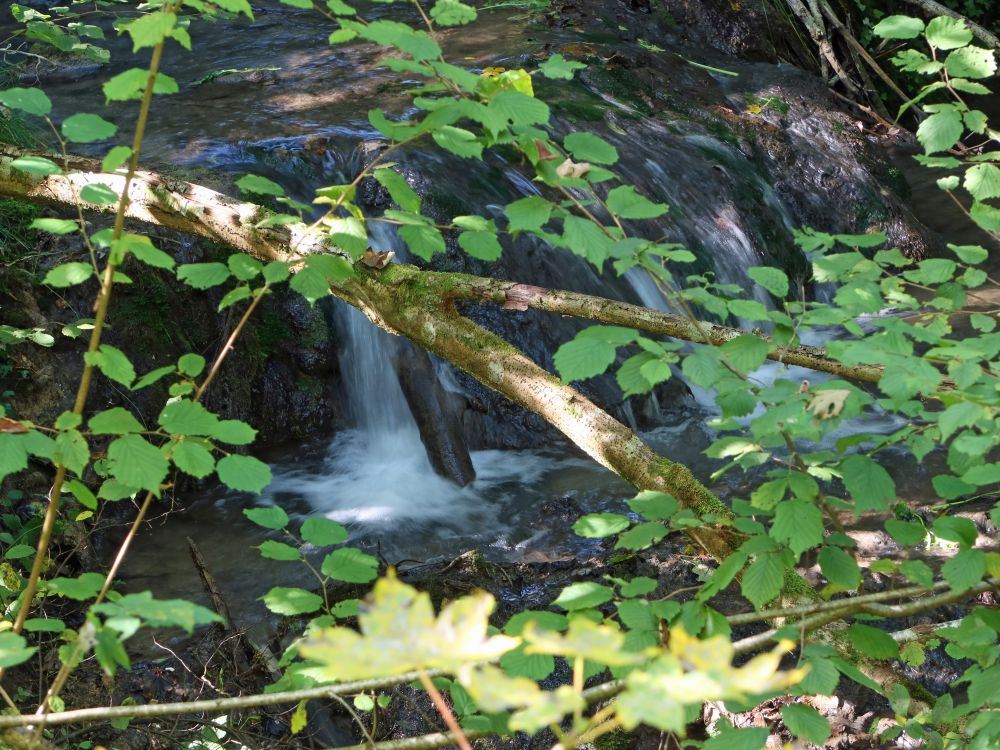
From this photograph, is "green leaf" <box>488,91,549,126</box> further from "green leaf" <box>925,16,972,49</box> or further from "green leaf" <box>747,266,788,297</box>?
"green leaf" <box>925,16,972,49</box>

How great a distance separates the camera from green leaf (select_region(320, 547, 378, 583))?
1.85 m

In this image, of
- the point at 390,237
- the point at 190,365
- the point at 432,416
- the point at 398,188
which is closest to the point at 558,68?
the point at 398,188

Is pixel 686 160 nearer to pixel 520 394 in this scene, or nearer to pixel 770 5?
pixel 770 5

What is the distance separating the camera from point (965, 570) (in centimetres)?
164

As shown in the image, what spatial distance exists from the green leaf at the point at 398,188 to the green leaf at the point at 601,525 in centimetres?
75

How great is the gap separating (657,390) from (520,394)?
3.73m

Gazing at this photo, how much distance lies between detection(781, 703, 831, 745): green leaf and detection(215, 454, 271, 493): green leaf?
3.41 ft

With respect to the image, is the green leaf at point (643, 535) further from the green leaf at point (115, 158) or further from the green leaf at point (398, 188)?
the green leaf at point (115, 158)

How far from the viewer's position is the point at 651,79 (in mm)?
9148

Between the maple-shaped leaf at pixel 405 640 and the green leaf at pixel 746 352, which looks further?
the green leaf at pixel 746 352

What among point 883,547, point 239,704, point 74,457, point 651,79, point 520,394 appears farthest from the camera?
point 651,79

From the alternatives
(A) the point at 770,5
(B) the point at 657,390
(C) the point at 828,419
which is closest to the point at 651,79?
(A) the point at 770,5

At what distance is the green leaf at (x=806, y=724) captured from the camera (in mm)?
1651

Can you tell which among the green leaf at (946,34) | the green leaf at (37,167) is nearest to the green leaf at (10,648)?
the green leaf at (37,167)
